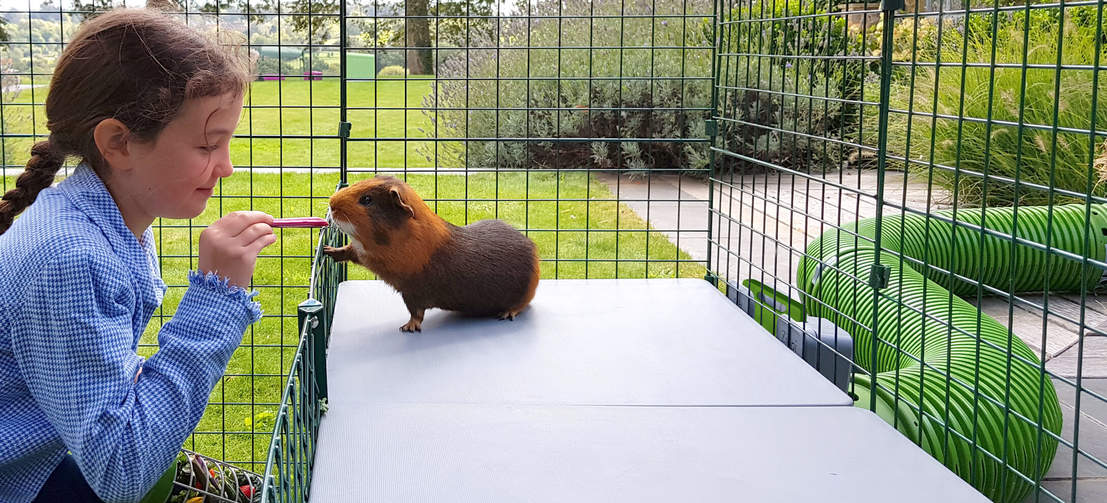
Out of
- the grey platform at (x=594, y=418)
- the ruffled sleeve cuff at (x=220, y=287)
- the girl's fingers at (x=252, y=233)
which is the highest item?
the girl's fingers at (x=252, y=233)

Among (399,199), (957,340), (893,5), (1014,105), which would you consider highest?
(893,5)

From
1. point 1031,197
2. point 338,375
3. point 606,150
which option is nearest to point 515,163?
point 606,150

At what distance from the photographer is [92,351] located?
4.42 ft

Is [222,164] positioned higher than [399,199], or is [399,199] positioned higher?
[222,164]

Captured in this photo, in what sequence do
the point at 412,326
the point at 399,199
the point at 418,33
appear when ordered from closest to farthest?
the point at 399,199 < the point at 412,326 < the point at 418,33

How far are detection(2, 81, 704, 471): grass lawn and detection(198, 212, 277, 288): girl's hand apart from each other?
5.19ft

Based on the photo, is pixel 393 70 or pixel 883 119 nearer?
pixel 883 119

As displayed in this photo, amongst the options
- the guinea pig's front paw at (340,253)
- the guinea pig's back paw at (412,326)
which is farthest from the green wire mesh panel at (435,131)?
the guinea pig's back paw at (412,326)

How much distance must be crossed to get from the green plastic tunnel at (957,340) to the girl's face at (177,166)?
135 cm

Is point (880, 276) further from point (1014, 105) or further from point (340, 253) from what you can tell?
point (1014, 105)

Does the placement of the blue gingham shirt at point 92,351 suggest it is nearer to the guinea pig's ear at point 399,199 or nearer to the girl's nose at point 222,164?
the girl's nose at point 222,164

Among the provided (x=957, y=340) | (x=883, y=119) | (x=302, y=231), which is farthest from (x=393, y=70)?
(x=883, y=119)

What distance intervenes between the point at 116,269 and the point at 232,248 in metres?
0.18

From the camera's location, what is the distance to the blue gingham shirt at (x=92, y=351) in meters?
1.35
